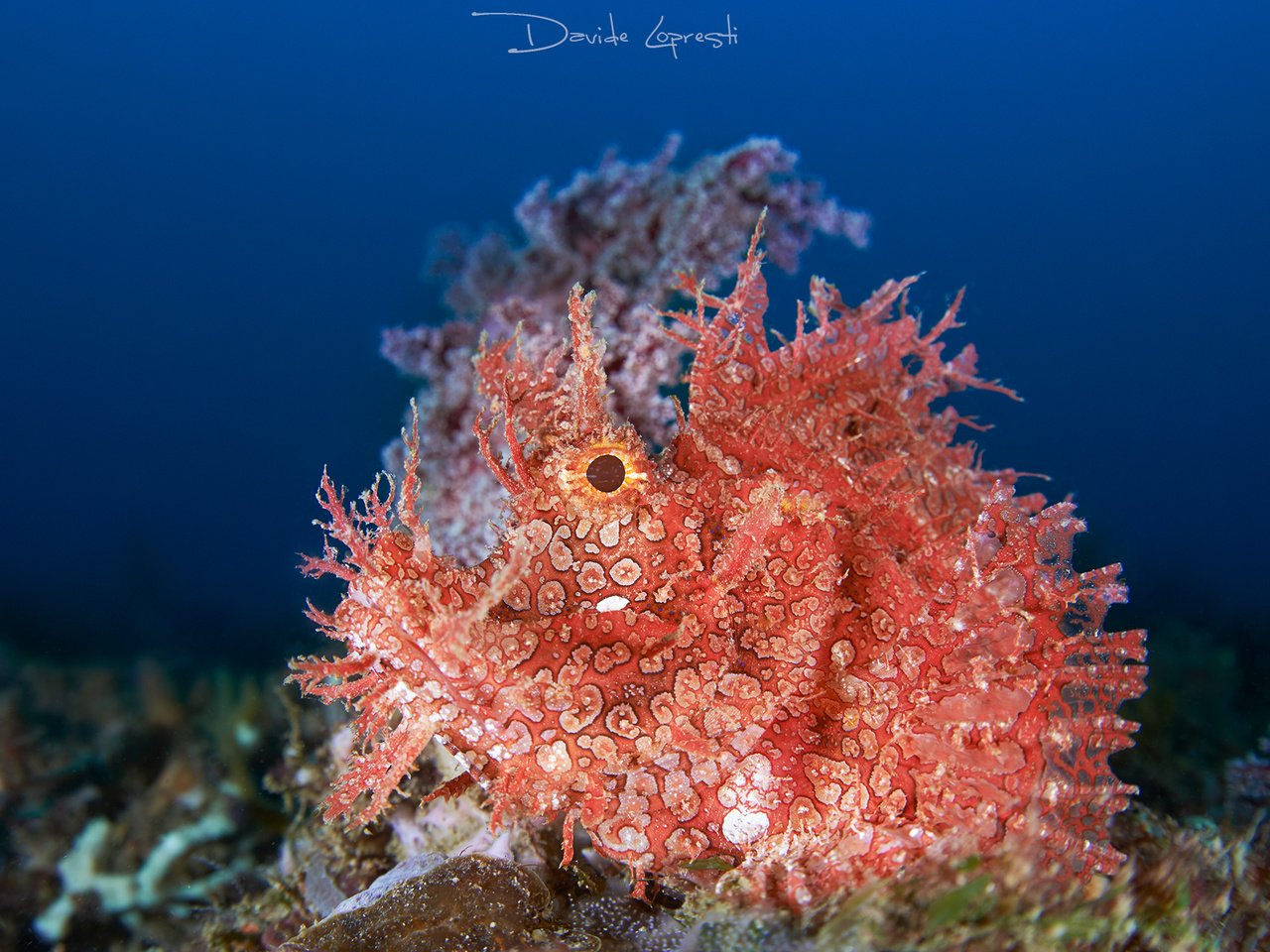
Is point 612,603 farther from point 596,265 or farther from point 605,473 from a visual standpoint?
point 596,265

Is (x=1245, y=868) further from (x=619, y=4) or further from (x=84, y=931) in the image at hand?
(x=619, y=4)

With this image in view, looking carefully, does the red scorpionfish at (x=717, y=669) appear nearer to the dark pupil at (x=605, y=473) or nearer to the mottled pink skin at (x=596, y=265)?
the dark pupil at (x=605, y=473)

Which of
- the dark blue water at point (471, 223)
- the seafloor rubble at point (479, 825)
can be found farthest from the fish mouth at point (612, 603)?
the dark blue water at point (471, 223)

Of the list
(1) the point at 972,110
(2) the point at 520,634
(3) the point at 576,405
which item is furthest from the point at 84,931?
(1) the point at 972,110

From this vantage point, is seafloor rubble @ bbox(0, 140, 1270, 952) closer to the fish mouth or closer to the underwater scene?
the underwater scene

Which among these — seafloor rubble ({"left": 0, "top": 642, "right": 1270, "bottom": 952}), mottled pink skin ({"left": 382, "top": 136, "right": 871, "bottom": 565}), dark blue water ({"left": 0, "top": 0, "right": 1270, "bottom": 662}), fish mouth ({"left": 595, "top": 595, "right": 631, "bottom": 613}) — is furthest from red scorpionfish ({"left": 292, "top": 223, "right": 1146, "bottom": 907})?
dark blue water ({"left": 0, "top": 0, "right": 1270, "bottom": 662})

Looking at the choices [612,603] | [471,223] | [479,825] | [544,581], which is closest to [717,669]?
[612,603]
